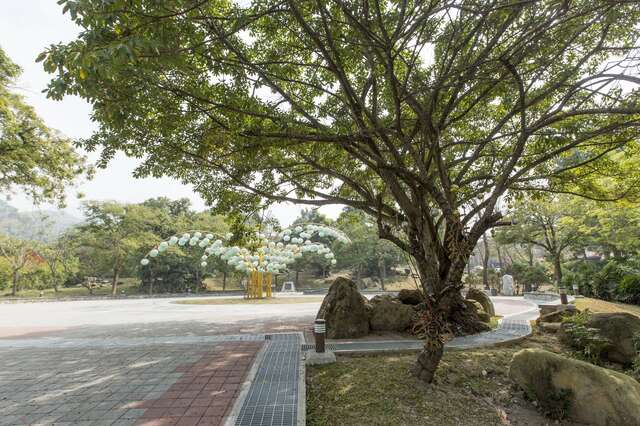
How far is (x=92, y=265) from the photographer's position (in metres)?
37.8

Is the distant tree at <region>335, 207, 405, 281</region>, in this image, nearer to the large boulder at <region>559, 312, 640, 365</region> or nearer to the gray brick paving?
the large boulder at <region>559, 312, 640, 365</region>

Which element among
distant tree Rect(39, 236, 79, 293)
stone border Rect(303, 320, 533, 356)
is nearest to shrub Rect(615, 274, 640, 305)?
stone border Rect(303, 320, 533, 356)

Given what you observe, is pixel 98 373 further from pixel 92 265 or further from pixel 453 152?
pixel 92 265

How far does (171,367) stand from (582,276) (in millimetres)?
A: 23183

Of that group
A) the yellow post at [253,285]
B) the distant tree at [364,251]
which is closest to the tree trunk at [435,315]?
the yellow post at [253,285]

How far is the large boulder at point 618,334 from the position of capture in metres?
6.43

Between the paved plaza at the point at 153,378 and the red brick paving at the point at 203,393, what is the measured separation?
0.05 ft

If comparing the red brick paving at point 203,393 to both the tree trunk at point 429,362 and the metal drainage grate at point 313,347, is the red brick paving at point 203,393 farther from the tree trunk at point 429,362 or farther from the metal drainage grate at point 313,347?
the tree trunk at point 429,362

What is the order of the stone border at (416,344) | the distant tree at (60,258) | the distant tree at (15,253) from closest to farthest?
the stone border at (416,344)
the distant tree at (15,253)
the distant tree at (60,258)

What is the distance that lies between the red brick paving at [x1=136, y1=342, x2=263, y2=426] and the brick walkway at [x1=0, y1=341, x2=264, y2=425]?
1cm

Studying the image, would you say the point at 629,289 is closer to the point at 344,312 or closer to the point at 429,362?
the point at 344,312

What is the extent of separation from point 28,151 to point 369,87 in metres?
14.3

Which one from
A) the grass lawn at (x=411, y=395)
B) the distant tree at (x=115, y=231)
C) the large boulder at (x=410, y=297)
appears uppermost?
the distant tree at (x=115, y=231)

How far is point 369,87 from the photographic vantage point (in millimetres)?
6375
